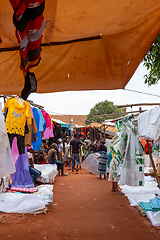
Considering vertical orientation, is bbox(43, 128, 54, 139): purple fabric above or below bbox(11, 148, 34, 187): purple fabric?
above

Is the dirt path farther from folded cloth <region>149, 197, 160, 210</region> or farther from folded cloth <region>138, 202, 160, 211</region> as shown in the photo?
folded cloth <region>149, 197, 160, 210</region>

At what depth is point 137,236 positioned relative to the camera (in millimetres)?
4340

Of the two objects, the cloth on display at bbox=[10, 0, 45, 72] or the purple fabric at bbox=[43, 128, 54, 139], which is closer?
the cloth on display at bbox=[10, 0, 45, 72]

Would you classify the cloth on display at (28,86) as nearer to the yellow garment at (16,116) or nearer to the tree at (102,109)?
the yellow garment at (16,116)

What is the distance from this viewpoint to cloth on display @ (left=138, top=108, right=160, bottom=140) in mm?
4188

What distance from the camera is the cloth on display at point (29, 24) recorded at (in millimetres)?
1804

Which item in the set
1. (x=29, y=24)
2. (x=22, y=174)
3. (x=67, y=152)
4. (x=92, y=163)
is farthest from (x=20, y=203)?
(x=67, y=152)

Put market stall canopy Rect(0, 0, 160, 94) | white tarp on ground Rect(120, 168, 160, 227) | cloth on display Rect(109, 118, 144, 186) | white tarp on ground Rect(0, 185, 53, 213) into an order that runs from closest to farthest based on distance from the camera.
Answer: market stall canopy Rect(0, 0, 160, 94) < white tarp on ground Rect(0, 185, 53, 213) < cloth on display Rect(109, 118, 144, 186) < white tarp on ground Rect(120, 168, 160, 227)

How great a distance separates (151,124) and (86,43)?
1.95 metres

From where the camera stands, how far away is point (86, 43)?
3262mm

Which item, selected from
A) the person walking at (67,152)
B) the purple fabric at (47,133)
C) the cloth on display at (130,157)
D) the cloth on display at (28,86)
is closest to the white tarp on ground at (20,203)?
the cloth on display at (130,157)

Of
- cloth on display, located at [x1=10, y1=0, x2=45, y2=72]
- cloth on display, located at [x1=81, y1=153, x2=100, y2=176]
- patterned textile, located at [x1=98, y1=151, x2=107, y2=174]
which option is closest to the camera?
cloth on display, located at [x1=10, y1=0, x2=45, y2=72]

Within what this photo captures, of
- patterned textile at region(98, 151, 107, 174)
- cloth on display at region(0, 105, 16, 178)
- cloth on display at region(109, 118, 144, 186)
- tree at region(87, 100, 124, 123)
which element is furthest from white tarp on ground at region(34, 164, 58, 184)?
tree at region(87, 100, 124, 123)

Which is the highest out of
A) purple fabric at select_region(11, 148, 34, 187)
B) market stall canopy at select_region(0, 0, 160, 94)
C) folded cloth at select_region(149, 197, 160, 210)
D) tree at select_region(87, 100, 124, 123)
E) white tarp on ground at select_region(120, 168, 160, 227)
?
tree at select_region(87, 100, 124, 123)
